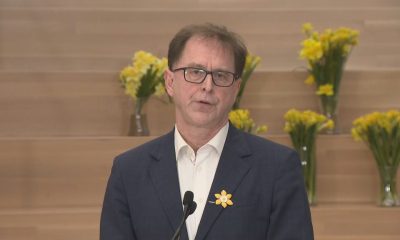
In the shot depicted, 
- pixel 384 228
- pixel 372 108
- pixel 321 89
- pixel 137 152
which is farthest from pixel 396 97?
pixel 137 152

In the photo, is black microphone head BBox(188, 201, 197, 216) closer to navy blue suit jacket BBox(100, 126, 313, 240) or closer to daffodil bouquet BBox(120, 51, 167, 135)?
navy blue suit jacket BBox(100, 126, 313, 240)

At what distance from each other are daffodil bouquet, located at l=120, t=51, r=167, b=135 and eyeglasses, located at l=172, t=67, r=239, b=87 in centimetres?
183

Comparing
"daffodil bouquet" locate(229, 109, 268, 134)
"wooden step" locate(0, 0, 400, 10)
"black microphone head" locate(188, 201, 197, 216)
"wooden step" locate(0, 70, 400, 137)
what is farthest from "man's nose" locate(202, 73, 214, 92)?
"wooden step" locate(0, 0, 400, 10)

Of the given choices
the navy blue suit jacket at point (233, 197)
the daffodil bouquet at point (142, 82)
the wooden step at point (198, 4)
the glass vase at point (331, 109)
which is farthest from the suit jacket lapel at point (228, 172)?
the wooden step at point (198, 4)

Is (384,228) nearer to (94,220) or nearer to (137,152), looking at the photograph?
(94,220)

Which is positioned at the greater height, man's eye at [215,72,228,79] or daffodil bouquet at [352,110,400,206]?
man's eye at [215,72,228,79]

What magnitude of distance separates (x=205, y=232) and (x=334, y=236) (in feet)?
5.51

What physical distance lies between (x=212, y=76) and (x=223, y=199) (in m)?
0.25

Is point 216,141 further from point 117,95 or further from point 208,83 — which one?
point 117,95

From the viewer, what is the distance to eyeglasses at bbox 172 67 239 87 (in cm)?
176

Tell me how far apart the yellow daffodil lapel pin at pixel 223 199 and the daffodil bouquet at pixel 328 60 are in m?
1.93

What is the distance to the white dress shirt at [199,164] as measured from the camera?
1.81 metres

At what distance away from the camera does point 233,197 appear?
70.1 inches

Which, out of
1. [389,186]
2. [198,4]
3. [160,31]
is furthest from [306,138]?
[198,4]
